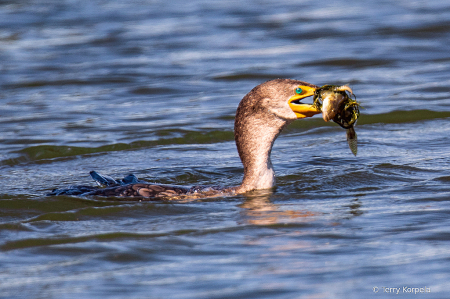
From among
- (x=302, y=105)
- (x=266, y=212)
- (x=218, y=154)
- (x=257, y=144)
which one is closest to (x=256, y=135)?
(x=257, y=144)

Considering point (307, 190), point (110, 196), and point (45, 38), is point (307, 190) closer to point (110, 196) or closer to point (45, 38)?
point (110, 196)

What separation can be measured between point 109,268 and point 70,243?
70 cm

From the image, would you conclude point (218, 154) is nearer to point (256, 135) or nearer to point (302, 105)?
point (256, 135)

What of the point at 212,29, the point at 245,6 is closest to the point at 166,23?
the point at 212,29

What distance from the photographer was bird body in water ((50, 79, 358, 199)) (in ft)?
20.9

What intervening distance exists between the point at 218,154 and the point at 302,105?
304 centimetres

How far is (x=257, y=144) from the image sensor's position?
6738mm

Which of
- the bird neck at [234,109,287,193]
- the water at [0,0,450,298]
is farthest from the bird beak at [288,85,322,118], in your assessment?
the water at [0,0,450,298]

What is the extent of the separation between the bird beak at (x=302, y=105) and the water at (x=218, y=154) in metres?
0.81

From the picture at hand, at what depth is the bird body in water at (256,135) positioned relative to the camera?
20.9 ft

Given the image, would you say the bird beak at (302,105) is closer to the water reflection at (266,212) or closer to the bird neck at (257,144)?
the bird neck at (257,144)

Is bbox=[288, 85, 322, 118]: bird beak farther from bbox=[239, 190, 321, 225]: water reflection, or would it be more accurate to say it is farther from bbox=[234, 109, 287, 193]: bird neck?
bbox=[239, 190, 321, 225]: water reflection

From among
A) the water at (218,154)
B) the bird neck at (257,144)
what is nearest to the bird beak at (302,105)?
the bird neck at (257,144)

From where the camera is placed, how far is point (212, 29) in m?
18.2
